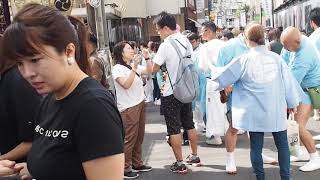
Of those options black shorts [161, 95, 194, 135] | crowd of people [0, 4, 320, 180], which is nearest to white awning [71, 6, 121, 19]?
crowd of people [0, 4, 320, 180]

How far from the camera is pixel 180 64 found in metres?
5.46

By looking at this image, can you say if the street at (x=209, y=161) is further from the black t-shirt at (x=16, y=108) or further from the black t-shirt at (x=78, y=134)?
the black t-shirt at (x=78, y=134)

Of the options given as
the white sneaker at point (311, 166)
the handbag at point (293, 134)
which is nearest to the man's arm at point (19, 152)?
the handbag at point (293, 134)

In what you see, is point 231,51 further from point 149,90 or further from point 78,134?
point 149,90

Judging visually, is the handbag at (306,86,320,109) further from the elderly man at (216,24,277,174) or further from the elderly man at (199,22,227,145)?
the elderly man at (199,22,227,145)

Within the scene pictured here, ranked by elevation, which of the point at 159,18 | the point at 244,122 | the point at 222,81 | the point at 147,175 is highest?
the point at 159,18

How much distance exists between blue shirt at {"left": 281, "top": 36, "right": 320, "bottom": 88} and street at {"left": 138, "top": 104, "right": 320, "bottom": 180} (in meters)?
1.12

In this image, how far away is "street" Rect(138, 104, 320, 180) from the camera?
17.8 feet

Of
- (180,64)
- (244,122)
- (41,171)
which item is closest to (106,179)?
(41,171)

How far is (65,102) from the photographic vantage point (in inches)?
68.5

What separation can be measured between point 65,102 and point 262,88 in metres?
3.02

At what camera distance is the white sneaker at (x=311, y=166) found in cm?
542

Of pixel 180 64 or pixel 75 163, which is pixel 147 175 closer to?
pixel 180 64

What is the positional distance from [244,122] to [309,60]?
134 centimetres
